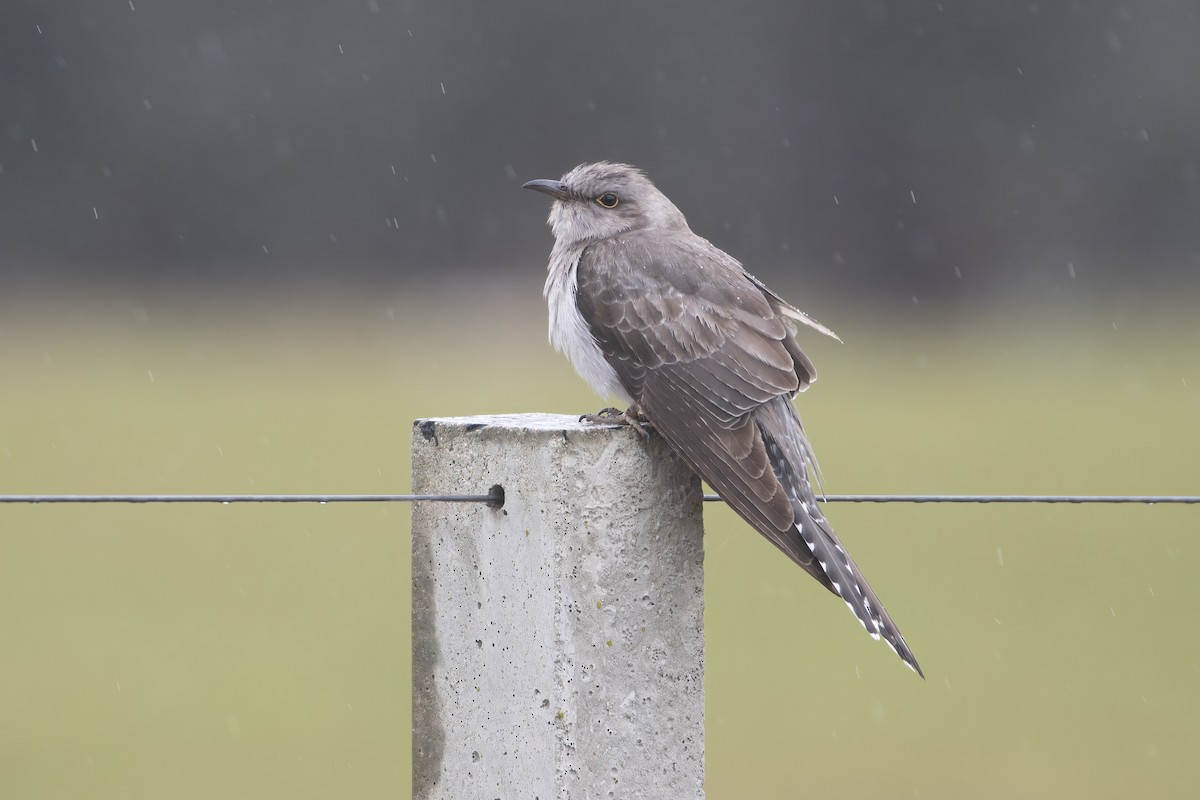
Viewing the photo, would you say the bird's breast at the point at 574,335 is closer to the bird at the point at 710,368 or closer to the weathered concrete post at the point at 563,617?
the bird at the point at 710,368

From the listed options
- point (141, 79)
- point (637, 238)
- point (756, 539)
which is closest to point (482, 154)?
point (141, 79)

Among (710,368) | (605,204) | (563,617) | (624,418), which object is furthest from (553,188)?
(563,617)

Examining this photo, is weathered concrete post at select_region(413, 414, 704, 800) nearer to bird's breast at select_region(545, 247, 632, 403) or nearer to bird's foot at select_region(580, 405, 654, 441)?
bird's foot at select_region(580, 405, 654, 441)

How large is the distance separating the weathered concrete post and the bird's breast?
866 mm

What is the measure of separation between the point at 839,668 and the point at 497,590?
9556 millimetres

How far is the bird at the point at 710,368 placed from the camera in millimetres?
3186

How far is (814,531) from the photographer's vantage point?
3.25 meters

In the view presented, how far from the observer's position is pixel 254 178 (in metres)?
28.4

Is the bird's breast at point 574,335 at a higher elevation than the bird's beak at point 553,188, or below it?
below

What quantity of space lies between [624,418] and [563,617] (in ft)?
2.60

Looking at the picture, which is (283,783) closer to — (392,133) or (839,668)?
(839,668)

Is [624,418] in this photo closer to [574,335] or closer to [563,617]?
[574,335]

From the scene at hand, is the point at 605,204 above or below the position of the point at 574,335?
above

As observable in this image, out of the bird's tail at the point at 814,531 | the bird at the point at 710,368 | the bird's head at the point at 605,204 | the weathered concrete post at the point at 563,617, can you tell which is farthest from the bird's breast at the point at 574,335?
the weathered concrete post at the point at 563,617
